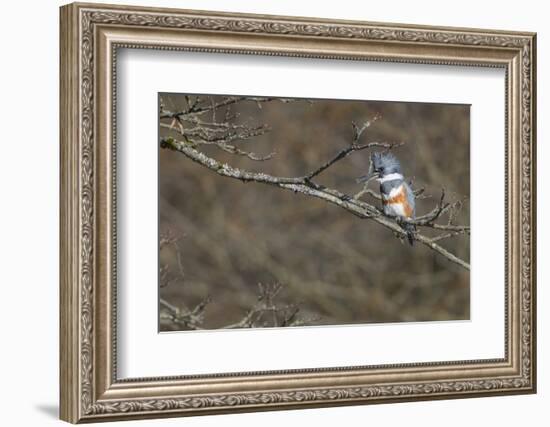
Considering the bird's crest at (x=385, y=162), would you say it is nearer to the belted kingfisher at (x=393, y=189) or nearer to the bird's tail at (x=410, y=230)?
the belted kingfisher at (x=393, y=189)

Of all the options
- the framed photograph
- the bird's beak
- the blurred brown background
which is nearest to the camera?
the framed photograph

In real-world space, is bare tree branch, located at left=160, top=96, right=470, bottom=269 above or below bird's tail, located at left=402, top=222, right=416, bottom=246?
above

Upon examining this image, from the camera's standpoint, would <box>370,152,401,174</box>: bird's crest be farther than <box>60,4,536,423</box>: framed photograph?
Yes

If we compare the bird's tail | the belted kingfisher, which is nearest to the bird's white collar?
the belted kingfisher

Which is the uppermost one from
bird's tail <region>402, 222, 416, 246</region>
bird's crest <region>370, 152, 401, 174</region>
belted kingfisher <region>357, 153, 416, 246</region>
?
bird's crest <region>370, 152, 401, 174</region>

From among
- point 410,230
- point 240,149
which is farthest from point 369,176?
point 240,149

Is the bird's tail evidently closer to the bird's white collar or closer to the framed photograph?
the framed photograph

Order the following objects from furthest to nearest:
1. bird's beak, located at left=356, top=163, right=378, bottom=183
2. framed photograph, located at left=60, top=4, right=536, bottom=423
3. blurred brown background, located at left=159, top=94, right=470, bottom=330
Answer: bird's beak, located at left=356, top=163, right=378, bottom=183 < blurred brown background, located at left=159, top=94, right=470, bottom=330 < framed photograph, located at left=60, top=4, right=536, bottom=423

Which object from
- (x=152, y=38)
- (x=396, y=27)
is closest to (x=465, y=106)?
(x=396, y=27)
